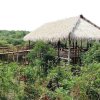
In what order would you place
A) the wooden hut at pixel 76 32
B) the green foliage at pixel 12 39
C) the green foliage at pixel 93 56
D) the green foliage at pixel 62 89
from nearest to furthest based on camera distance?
the green foliage at pixel 62 89 < the green foliage at pixel 93 56 < the wooden hut at pixel 76 32 < the green foliage at pixel 12 39

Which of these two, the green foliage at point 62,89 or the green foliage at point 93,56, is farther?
the green foliage at point 93,56

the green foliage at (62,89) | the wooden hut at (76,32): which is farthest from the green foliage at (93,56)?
the green foliage at (62,89)

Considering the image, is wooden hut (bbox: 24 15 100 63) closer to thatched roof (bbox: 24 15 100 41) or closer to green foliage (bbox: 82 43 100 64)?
thatched roof (bbox: 24 15 100 41)

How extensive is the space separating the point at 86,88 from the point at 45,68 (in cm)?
488

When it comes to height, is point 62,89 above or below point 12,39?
below

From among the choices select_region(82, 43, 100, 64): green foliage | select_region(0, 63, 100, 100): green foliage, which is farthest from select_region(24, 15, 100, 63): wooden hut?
select_region(0, 63, 100, 100): green foliage

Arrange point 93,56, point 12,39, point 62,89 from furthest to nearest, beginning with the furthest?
point 12,39 < point 93,56 < point 62,89

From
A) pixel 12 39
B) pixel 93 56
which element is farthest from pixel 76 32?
pixel 12 39

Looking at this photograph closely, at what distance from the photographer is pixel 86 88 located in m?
7.27

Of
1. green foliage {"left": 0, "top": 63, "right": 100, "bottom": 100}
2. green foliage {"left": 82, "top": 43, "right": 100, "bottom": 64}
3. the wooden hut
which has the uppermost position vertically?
the wooden hut

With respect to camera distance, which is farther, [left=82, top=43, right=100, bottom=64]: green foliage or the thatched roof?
the thatched roof

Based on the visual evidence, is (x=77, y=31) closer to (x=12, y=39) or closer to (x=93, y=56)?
(x=93, y=56)

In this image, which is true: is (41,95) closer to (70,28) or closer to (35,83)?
(35,83)

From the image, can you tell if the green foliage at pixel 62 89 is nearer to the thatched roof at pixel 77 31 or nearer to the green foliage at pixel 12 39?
the thatched roof at pixel 77 31
